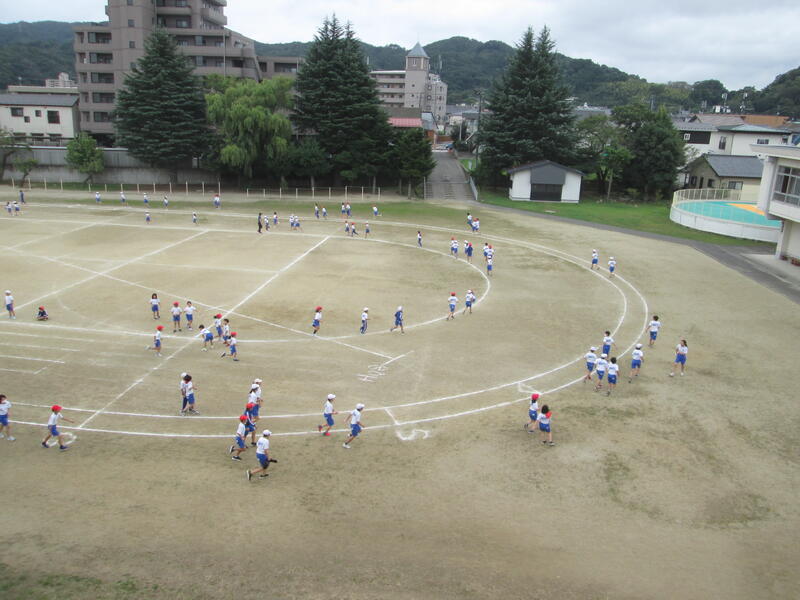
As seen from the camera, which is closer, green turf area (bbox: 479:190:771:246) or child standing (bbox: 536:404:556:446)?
child standing (bbox: 536:404:556:446)

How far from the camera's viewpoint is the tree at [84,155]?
5759 cm

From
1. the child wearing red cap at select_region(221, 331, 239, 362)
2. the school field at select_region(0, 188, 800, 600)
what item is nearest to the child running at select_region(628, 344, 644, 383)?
the school field at select_region(0, 188, 800, 600)

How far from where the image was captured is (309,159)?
57.2 meters

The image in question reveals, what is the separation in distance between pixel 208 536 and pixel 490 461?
23.1 ft

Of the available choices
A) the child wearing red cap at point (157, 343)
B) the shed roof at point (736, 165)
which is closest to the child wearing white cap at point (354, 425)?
the child wearing red cap at point (157, 343)

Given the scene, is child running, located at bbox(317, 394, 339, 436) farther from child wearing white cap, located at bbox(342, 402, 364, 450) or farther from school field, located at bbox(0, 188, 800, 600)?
child wearing white cap, located at bbox(342, 402, 364, 450)

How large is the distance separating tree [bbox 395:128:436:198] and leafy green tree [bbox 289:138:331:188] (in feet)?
24.5

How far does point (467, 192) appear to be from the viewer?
6269cm

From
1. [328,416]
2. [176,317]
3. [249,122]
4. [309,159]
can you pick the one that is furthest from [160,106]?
[328,416]

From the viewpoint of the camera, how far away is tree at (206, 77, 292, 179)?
5506cm

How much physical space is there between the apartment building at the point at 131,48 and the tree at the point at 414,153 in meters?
29.0

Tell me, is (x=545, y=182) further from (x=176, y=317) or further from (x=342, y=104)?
(x=176, y=317)

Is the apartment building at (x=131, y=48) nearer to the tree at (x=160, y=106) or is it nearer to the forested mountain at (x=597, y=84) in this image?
the tree at (x=160, y=106)

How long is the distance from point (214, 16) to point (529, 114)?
155ft
